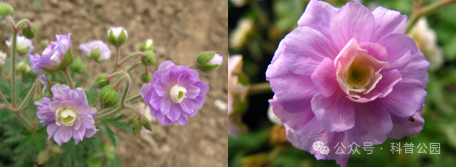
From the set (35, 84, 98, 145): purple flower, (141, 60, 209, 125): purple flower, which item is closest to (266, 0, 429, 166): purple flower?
(141, 60, 209, 125): purple flower

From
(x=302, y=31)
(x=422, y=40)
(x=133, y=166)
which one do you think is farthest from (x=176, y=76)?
(x=422, y=40)

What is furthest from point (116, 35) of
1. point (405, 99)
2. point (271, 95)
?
point (271, 95)

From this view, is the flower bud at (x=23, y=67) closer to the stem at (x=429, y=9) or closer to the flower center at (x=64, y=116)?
the flower center at (x=64, y=116)

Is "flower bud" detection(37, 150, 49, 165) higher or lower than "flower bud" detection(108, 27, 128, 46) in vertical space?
lower

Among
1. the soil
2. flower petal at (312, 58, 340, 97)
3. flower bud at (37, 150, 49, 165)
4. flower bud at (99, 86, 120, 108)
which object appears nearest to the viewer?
flower petal at (312, 58, 340, 97)

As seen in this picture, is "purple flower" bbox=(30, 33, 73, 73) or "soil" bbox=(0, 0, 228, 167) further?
"soil" bbox=(0, 0, 228, 167)

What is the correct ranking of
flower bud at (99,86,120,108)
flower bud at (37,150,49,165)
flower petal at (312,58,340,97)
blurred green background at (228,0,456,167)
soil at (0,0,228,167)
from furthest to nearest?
soil at (0,0,228,167), blurred green background at (228,0,456,167), flower bud at (37,150,49,165), flower bud at (99,86,120,108), flower petal at (312,58,340,97)

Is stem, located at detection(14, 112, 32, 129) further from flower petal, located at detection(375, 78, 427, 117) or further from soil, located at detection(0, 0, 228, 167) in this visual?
flower petal, located at detection(375, 78, 427, 117)
